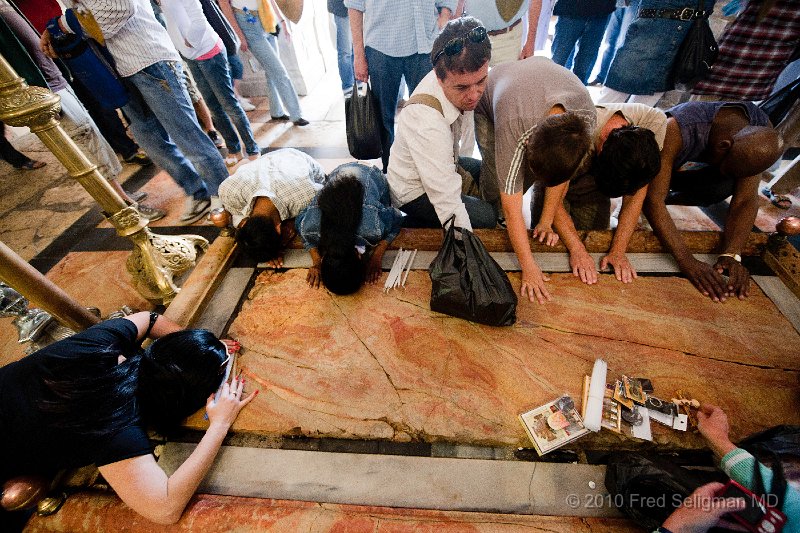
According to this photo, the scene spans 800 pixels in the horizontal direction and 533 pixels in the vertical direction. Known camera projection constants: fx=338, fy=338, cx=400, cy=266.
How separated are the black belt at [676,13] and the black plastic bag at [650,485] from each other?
3.00 metres

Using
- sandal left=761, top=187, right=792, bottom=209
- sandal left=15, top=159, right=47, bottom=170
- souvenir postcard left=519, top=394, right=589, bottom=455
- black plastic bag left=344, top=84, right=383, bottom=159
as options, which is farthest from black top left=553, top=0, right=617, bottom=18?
sandal left=15, top=159, right=47, bottom=170

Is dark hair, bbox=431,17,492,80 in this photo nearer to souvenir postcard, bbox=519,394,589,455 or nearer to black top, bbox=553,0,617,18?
souvenir postcard, bbox=519,394,589,455

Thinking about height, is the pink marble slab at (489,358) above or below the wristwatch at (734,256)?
below

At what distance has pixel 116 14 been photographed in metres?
2.13

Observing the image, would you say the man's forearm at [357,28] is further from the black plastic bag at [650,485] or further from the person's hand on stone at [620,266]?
the black plastic bag at [650,485]

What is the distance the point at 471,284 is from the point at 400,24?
83.2 inches

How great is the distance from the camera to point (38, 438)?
1.24 meters

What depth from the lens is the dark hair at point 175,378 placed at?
1448 millimetres

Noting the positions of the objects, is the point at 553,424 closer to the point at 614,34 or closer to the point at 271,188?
the point at 271,188

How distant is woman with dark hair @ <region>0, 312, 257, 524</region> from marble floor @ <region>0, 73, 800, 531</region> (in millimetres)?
138

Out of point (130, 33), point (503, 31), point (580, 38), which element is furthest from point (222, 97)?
point (580, 38)

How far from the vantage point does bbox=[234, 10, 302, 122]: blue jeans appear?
368cm

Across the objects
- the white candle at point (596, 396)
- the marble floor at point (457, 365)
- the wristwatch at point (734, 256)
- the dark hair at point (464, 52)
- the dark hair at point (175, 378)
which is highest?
the dark hair at point (464, 52)

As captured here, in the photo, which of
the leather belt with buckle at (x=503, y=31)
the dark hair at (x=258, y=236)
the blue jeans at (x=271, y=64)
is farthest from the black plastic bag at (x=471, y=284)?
the blue jeans at (x=271, y=64)
